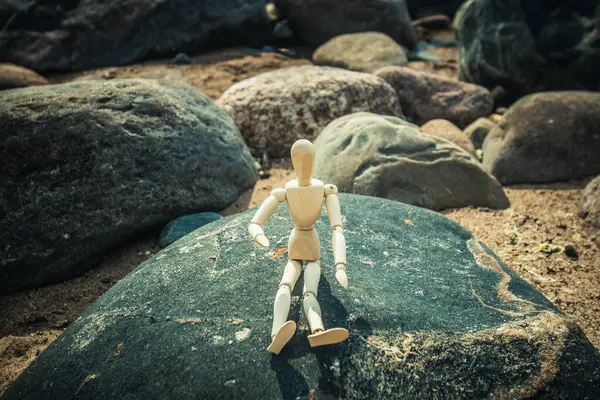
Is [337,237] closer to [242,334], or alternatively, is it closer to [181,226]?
[242,334]

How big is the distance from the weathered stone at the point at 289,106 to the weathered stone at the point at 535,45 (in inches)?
94.9

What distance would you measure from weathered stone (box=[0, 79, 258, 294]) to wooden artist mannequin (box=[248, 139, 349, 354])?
1954 millimetres

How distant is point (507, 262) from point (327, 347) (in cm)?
210

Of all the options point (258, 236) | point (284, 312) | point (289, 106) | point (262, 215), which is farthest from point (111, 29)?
point (284, 312)

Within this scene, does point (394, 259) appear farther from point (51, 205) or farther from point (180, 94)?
point (180, 94)

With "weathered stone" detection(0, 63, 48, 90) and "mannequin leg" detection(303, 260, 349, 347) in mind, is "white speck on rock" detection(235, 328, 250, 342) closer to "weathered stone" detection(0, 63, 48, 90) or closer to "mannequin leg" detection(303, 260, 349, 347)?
"mannequin leg" detection(303, 260, 349, 347)

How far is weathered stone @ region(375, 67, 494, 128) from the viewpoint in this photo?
6.36 m

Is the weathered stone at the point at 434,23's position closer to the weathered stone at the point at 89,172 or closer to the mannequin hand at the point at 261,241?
the weathered stone at the point at 89,172

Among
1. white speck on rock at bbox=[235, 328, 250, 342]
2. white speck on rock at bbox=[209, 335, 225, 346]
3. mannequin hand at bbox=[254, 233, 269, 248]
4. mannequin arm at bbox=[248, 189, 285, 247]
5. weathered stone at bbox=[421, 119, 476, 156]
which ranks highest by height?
mannequin arm at bbox=[248, 189, 285, 247]

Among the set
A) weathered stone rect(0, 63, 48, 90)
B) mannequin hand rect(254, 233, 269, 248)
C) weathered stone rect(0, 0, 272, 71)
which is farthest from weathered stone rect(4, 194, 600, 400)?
weathered stone rect(0, 0, 272, 71)

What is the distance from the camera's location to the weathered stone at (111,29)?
7969mm

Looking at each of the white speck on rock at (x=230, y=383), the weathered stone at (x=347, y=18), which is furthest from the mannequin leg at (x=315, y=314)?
the weathered stone at (x=347, y=18)

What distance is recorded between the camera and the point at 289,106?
553 centimetres

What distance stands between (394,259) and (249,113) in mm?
3393
